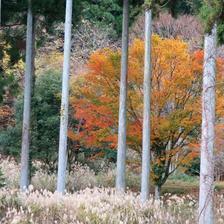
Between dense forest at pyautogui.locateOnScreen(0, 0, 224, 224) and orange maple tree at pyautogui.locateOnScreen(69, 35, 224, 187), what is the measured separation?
0.04 meters

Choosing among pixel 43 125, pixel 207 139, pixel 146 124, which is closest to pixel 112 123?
pixel 146 124

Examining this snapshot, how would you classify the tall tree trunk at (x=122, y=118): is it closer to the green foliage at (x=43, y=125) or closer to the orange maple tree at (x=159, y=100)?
the orange maple tree at (x=159, y=100)

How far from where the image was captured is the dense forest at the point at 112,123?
11.3m

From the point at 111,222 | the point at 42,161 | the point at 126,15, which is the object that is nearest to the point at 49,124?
the point at 42,161

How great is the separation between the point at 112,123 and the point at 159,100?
73.2 inches

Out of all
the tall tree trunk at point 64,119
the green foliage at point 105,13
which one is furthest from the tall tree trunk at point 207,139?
the green foliage at point 105,13

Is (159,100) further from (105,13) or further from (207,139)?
(105,13)

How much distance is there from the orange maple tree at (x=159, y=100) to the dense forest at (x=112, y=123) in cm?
4

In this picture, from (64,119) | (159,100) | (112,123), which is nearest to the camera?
(64,119)

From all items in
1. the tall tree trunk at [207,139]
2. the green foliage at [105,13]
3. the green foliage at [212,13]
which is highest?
the green foliage at [105,13]

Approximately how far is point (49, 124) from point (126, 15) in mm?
6204

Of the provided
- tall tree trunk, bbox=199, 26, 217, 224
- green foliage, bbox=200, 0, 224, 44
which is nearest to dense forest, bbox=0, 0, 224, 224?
tall tree trunk, bbox=199, 26, 217, 224

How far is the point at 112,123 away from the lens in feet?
65.7

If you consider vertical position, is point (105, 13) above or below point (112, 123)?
above
